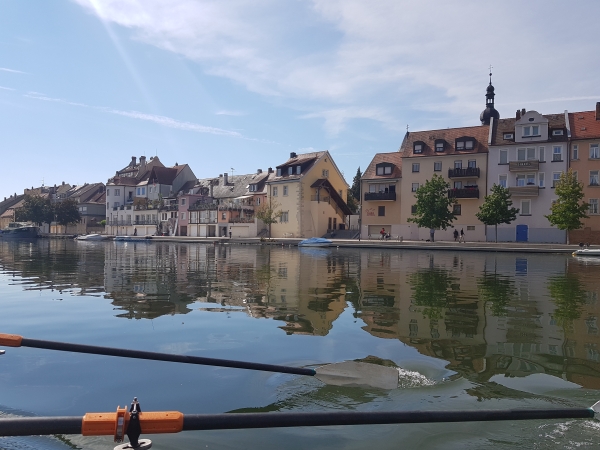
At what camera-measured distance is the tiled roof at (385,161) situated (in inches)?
2793

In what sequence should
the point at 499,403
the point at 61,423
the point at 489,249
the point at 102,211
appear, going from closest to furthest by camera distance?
the point at 61,423 → the point at 499,403 → the point at 489,249 → the point at 102,211

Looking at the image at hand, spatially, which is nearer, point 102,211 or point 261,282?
point 261,282

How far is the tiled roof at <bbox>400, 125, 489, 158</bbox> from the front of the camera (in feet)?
214

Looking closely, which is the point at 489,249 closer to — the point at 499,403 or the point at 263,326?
the point at 263,326

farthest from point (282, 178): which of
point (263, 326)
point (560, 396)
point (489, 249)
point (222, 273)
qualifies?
point (560, 396)

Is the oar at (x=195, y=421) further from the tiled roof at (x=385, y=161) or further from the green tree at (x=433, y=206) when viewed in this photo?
the tiled roof at (x=385, y=161)

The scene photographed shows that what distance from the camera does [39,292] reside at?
1825 cm

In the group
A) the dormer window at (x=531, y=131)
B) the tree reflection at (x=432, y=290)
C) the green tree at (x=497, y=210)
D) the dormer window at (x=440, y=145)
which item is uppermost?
the dormer window at (x=531, y=131)

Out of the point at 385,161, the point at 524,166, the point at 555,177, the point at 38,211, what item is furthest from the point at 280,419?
the point at 38,211

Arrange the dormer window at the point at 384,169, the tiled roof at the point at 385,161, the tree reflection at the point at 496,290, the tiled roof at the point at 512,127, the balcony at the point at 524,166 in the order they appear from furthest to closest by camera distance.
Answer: the dormer window at the point at 384,169
the tiled roof at the point at 385,161
the balcony at the point at 524,166
the tiled roof at the point at 512,127
the tree reflection at the point at 496,290

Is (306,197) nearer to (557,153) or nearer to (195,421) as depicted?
(557,153)

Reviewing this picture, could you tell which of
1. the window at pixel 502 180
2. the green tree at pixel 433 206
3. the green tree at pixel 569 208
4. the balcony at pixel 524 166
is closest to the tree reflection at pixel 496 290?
the green tree at pixel 569 208

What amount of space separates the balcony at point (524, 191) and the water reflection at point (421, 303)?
34.6m

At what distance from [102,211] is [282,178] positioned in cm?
5764
